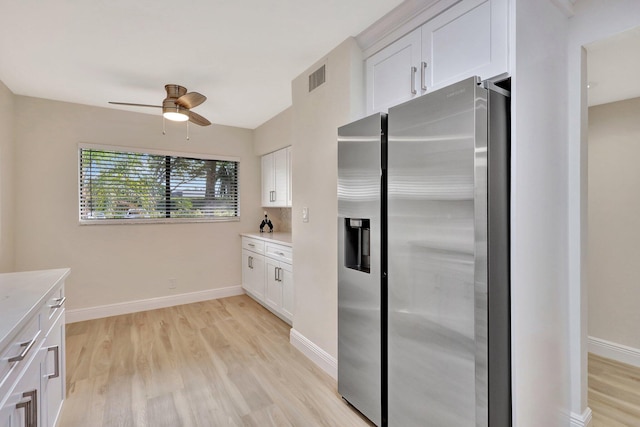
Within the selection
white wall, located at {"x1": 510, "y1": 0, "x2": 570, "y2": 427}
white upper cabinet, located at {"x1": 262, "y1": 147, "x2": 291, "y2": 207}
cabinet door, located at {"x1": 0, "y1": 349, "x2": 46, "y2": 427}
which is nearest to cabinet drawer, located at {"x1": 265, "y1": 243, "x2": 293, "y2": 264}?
white upper cabinet, located at {"x1": 262, "y1": 147, "x2": 291, "y2": 207}

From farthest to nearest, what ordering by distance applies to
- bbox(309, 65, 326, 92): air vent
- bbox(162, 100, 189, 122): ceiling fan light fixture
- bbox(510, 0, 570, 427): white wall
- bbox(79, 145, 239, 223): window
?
bbox(79, 145, 239, 223): window → bbox(162, 100, 189, 122): ceiling fan light fixture → bbox(309, 65, 326, 92): air vent → bbox(510, 0, 570, 427): white wall

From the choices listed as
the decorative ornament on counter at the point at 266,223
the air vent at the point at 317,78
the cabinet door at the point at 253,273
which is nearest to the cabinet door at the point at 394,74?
the air vent at the point at 317,78

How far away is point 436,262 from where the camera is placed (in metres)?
1.44

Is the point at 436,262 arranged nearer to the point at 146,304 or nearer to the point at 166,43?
the point at 166,43

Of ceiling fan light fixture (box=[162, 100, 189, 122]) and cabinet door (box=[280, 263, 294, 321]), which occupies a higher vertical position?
ceiling fan light fixture (box=[162, 100, 189, 122])

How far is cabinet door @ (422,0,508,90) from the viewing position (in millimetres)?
1416

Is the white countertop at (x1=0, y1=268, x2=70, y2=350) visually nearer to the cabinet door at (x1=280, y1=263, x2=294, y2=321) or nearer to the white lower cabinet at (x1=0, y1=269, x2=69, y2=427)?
the white lower cabinet at (x1=0, y1=269, x2=69, y2=427)

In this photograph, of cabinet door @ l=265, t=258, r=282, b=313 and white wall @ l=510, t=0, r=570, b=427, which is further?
cabinet door @ l=265, t=258, r=282, b=313

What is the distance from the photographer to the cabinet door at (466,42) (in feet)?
4.65

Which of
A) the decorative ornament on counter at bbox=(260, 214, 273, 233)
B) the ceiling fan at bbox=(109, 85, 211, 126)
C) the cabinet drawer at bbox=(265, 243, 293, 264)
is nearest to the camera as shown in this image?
the ceiling fan at bbox=(109, 85, 211, 126)

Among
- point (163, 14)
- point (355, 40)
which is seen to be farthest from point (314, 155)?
point (163, 14)

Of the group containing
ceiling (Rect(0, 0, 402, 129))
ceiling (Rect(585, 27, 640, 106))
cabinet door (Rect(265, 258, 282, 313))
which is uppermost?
ceiling (Rect(0, 0, 402, 129))

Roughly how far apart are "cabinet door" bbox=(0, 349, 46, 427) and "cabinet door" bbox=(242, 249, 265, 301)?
2.59m

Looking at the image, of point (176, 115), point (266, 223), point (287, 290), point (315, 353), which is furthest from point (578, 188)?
point (266, 223)
